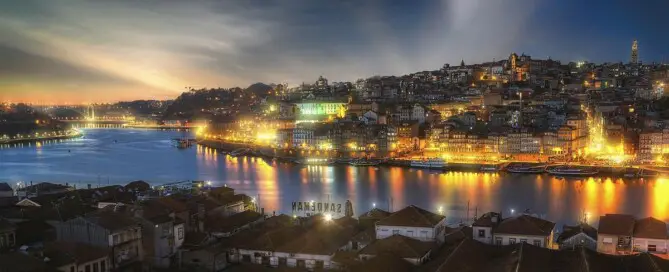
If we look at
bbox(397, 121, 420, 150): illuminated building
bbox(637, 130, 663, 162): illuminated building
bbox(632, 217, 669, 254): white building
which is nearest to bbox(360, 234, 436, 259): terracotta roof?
bbox(632, 217, 669, 254): white building

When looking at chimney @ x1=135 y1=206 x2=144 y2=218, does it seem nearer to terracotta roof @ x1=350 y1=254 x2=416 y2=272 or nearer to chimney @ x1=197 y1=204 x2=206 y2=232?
chimney @ x1=197 y1=204 x2=206 y2=232

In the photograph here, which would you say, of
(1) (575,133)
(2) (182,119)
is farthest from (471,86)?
(2) (182,119)

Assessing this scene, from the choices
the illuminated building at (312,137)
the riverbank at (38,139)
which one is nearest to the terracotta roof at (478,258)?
the illuminated building at (312,137)

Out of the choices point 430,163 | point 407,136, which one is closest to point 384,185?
point 430,163

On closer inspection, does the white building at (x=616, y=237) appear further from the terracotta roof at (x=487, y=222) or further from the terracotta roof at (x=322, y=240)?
the terracotta roof at (x=322, y=240)

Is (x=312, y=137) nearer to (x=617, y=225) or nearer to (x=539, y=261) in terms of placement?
(x=617, y=225)

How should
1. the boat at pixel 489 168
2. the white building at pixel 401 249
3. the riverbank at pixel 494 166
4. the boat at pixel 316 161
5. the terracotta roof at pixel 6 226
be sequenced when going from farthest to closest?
the boat at pixel 316 161
the boat at pixel 489 168
the riverbank at pixel 494 166
the terracotta roof at pixel 6 226
the white building at pixel 401 249

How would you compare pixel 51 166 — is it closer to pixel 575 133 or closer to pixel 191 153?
pixel 191 153
